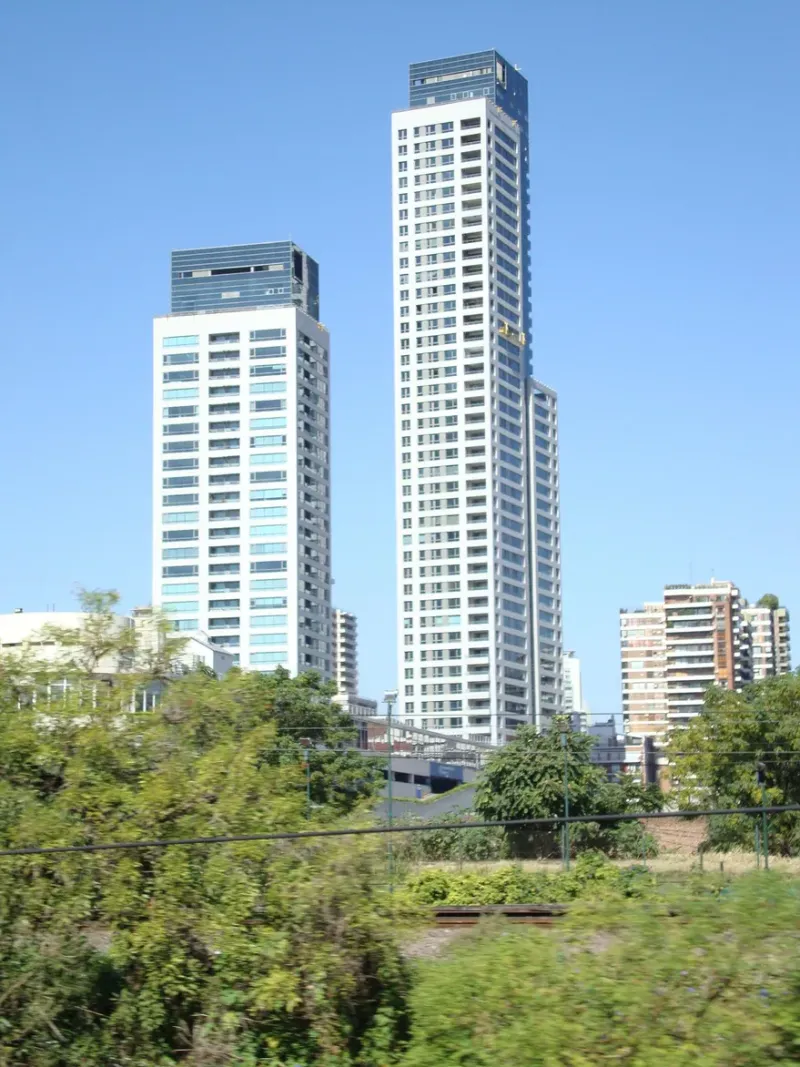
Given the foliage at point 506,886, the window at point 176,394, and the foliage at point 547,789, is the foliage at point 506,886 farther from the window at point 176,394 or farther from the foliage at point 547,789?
the window at point 176,394

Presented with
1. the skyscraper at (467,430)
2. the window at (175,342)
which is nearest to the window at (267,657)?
the skyscraper at (467,430)

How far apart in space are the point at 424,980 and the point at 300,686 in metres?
45.6

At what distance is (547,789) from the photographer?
28.2m

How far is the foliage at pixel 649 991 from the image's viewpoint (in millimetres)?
5508

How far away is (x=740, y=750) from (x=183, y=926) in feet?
75.7

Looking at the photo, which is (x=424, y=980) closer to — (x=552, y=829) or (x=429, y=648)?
(x=552, y=829)

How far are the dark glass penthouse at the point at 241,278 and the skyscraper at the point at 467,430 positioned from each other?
1385 centimetres

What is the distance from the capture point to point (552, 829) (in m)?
26.6

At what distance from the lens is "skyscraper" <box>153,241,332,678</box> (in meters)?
132

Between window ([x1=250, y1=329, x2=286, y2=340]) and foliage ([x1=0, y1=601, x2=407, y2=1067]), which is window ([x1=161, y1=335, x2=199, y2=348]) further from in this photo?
foliage ([x1=0, y1=601, x2=407, y2=1067])

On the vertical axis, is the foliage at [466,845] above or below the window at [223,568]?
below

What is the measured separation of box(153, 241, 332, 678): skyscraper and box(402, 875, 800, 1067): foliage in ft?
406

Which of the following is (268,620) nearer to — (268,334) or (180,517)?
(180,517)

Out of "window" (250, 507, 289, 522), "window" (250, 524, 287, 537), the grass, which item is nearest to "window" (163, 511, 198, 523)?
"window" (250, 507, 289, 522)
